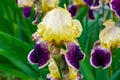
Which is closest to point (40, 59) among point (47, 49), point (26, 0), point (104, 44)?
point (47, 49)

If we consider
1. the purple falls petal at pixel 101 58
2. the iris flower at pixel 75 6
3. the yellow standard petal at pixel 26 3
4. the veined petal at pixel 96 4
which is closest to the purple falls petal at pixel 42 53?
the purple falls petal at pixel 101 58

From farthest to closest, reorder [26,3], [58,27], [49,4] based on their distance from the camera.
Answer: [26,3]
[49,4]
[58,27]

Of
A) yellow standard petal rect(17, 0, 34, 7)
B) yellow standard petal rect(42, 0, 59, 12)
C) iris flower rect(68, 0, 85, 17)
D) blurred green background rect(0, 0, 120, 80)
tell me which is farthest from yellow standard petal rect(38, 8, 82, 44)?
iris flower rect(68, 0, 85, 17)

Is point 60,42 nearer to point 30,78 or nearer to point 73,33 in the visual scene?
point 73,33

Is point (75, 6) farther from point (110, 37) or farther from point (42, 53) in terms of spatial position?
point (42, 53)

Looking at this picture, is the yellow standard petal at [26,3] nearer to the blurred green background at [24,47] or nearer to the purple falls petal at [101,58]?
the blurred green background at [24,47]

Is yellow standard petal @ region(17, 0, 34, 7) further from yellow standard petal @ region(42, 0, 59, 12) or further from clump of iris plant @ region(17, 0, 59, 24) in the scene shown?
yellow standard petal @ region(42, 0, 59, 12)

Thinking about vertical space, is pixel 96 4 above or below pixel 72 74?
above

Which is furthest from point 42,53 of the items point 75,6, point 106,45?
point 75,6
